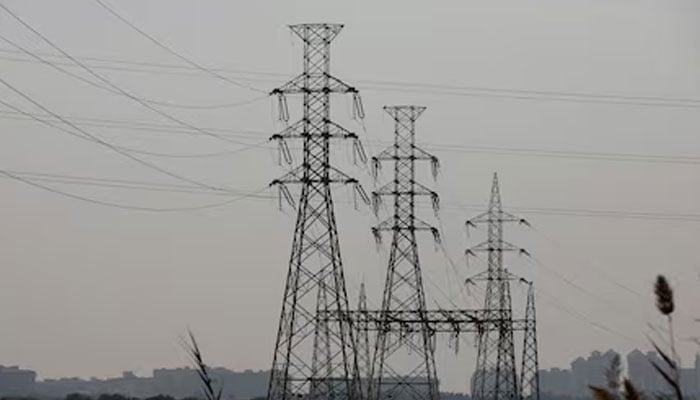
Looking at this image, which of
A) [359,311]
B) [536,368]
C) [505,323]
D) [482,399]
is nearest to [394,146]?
[359,311]

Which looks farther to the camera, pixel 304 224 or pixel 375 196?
pixel 375 196

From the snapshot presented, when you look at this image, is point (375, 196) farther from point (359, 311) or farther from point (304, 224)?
point (304, 224)

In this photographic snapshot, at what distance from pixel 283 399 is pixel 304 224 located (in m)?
7.47

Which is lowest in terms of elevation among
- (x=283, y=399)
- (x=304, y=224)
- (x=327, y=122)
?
(x=283, y=399)

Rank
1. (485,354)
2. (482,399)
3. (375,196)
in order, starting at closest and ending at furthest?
(375,196) → (485,354) → (482,399)

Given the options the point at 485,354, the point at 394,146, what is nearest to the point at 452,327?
the point at 394,146

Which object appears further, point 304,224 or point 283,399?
point 283,399

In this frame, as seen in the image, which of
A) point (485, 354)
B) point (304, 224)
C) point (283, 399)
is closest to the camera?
point (304, 224)

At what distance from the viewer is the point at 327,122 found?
1959 inches

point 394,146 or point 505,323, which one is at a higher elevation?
point 394,146

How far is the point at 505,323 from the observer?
72.4 m

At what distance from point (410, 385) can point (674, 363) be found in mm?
54090

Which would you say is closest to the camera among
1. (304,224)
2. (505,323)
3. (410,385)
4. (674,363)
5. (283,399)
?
(674,363)

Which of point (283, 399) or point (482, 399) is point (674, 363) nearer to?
point (283, 399)
